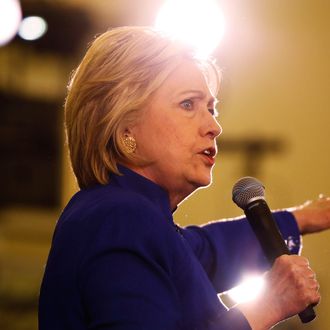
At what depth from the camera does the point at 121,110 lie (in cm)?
128

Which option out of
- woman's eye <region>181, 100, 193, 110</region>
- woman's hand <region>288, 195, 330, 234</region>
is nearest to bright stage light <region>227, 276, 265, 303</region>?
woman's hand <region>288, 195, 330, 234</region>

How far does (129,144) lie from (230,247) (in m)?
0.48

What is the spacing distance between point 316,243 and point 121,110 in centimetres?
105

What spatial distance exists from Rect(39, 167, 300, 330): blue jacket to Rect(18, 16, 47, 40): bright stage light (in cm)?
310

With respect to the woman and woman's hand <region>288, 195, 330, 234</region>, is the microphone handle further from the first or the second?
woman's hand <region>288, 195, 330, 234</region>

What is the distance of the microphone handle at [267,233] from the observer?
1.23m

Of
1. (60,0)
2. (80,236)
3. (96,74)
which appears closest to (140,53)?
(96,74)

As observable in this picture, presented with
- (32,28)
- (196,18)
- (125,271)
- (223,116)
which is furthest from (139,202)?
(32,28)

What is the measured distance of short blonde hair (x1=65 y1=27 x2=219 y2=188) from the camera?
128 centimetres

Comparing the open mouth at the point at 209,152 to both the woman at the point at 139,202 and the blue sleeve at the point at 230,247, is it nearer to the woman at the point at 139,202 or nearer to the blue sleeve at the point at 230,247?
the woman at the point at 139,202

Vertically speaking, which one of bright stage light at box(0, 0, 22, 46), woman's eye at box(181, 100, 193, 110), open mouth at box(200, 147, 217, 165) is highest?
bright stage light at box(0, 0, 22, 46)

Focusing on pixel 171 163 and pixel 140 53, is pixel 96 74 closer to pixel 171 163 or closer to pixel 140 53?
pixel 140 53

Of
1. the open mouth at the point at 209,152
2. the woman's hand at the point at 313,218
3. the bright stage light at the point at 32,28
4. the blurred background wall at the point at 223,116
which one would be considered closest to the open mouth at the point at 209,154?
the open mouth at the point at 209,152

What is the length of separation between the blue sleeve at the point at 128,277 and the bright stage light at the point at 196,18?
1508 millimetres
